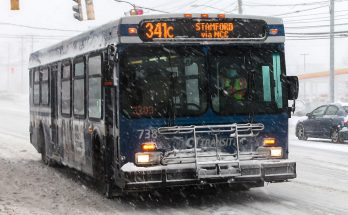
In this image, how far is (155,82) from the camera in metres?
9.81

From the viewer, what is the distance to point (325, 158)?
18.3 m

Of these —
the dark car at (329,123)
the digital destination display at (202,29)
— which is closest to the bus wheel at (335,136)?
the dark car at (329,123)

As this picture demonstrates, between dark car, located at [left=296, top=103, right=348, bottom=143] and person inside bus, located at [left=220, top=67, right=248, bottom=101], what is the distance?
14.3 meters

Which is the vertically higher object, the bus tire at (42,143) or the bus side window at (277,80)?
the bus side window at (277,80)

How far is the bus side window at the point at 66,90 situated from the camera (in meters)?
13.4

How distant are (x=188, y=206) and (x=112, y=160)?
1.39 meters

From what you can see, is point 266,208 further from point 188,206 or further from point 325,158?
point 325,158

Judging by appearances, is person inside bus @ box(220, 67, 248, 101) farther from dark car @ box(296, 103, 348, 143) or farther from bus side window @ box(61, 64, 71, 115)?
dark car @ box(296, 103, 348, 143)

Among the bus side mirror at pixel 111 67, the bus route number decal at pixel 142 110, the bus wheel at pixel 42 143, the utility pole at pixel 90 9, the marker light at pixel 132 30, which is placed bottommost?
the bus wheel at pixel 42 143

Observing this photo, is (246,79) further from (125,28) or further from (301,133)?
(301,133)

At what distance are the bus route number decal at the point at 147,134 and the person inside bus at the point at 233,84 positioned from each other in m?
1.22

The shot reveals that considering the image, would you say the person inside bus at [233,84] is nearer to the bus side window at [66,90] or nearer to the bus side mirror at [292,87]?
the bus side mirror at [292,87]

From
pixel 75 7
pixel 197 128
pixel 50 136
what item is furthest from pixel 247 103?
pixel 75 7

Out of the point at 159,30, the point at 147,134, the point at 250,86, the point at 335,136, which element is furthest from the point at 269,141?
the point at 335,136
